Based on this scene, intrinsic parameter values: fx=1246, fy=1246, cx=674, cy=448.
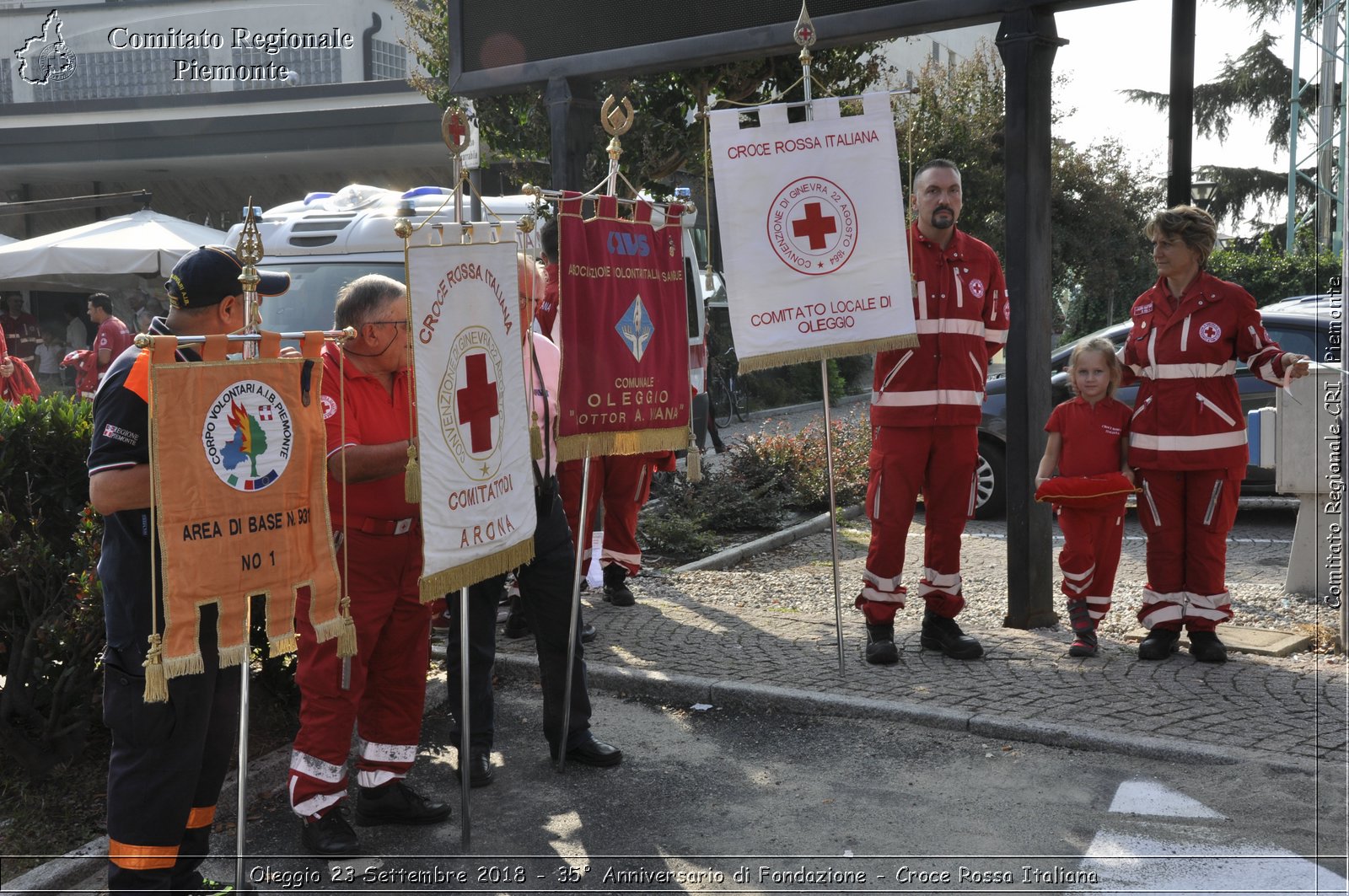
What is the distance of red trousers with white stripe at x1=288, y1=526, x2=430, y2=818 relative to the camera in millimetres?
4258

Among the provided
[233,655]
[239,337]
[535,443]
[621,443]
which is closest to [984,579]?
[621,443]

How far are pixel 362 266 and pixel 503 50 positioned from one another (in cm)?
194

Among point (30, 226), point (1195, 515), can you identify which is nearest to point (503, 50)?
point (1195, 515)

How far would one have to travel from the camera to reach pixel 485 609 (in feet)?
16.5

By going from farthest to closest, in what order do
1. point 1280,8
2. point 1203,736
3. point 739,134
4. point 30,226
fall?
point 30,226, point 1280,8, point 739,134, point 1203,736

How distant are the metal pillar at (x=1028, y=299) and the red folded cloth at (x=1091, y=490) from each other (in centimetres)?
43

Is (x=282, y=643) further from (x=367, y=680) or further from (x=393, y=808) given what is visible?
(x=393, y=808)

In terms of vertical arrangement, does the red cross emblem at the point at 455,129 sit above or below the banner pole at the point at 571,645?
above

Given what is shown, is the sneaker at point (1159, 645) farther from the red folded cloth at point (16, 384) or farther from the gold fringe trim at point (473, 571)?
the red folded cloth at point (16, 384)

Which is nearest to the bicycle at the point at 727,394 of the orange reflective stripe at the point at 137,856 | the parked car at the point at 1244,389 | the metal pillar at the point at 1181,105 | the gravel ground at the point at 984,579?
the parked car at the point at 1244,389

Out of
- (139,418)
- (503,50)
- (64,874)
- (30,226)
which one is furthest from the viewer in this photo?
(30,226)

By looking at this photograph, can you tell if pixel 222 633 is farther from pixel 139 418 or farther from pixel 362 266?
pixel 362 266

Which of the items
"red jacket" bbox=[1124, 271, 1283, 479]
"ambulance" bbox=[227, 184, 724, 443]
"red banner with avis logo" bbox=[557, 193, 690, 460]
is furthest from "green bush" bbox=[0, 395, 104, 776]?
"red jacket" bbox=[1124, 271, 1283, 479]

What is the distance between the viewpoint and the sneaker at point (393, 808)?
452cm
